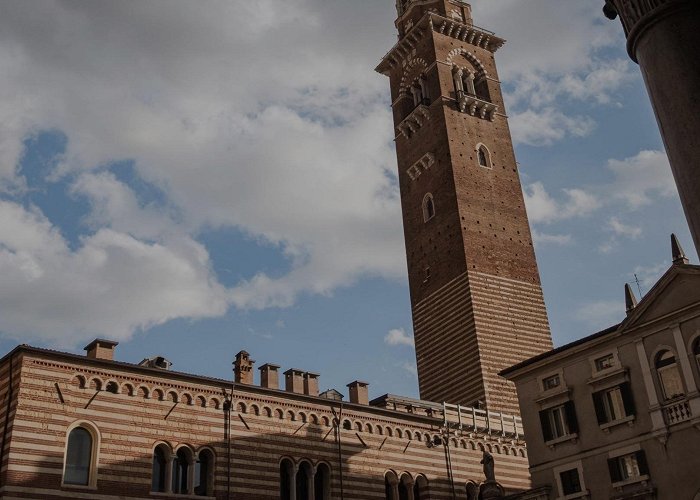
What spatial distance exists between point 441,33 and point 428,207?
10.6 meters

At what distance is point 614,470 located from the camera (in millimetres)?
20109

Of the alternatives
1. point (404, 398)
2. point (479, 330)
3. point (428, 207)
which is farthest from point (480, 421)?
point (428, 207)

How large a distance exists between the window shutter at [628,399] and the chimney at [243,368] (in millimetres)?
11430

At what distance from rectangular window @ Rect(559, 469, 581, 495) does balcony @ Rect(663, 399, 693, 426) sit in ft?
10.0

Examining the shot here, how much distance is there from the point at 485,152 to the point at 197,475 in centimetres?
2526

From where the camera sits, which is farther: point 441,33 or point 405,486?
point 441,33

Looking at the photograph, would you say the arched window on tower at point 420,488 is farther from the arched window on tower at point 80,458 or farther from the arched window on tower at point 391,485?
the arched window on tower at point 80,458

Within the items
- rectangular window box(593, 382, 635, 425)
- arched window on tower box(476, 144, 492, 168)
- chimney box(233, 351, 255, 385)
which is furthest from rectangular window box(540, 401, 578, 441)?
arched window on tower box(476, 144, 492, 168)

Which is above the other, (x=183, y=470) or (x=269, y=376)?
(x=269, y=376)

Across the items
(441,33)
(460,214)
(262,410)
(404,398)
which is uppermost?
(441,33)

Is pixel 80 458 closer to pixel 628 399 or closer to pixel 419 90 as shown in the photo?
pixel 628 399

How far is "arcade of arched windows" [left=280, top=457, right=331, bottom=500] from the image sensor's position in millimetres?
23302

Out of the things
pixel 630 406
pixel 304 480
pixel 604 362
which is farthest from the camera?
pixel 304 480

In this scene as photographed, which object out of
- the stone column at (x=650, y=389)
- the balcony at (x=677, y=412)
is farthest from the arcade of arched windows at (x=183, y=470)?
the balcony at (x=677, y=412)
